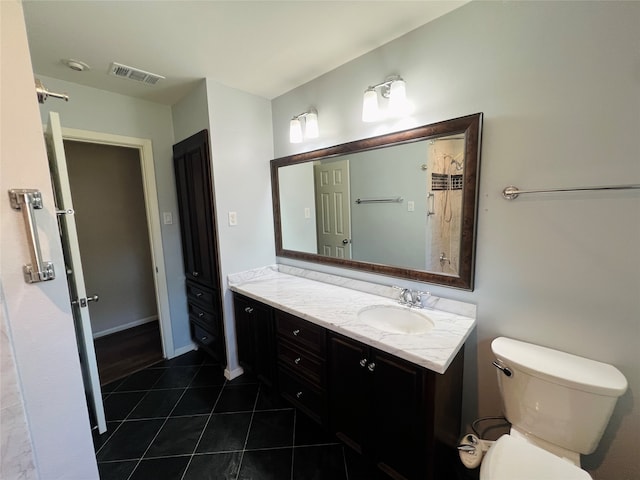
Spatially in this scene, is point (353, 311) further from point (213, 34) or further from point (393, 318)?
point (213, 34)

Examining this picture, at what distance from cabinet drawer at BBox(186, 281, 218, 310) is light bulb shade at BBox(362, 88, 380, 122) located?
5.97 feet

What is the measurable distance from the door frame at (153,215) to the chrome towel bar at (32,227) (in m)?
1.55

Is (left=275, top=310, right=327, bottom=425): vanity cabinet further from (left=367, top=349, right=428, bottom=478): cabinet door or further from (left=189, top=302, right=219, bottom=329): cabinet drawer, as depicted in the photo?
(left=189, top=302, right=219, bottom=329): cabinet drawer

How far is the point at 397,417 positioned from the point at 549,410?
2.05 feet

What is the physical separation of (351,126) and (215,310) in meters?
1.88

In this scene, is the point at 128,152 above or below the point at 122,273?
above

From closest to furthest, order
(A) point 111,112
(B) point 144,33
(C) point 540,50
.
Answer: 1. (C) point 540,50
2. (B) point 144,33
3. (A) point 111,112

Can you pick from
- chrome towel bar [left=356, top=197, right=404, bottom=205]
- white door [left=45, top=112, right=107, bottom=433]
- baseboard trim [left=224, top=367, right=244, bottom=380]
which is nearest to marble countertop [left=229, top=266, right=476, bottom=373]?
chrome towel bar [left=356, top=197, right=404, bottom=205]

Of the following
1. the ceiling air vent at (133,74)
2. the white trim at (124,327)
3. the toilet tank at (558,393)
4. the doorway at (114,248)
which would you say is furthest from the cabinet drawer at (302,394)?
the white trim at (124,327)

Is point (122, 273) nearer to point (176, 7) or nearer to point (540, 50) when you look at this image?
point (176, 7)

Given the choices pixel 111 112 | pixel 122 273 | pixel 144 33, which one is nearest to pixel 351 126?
pixel 144 33

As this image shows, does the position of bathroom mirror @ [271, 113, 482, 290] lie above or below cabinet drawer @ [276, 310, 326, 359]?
above

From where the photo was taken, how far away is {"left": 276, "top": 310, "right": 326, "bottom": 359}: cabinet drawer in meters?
1.57

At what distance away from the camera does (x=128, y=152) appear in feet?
10.5
